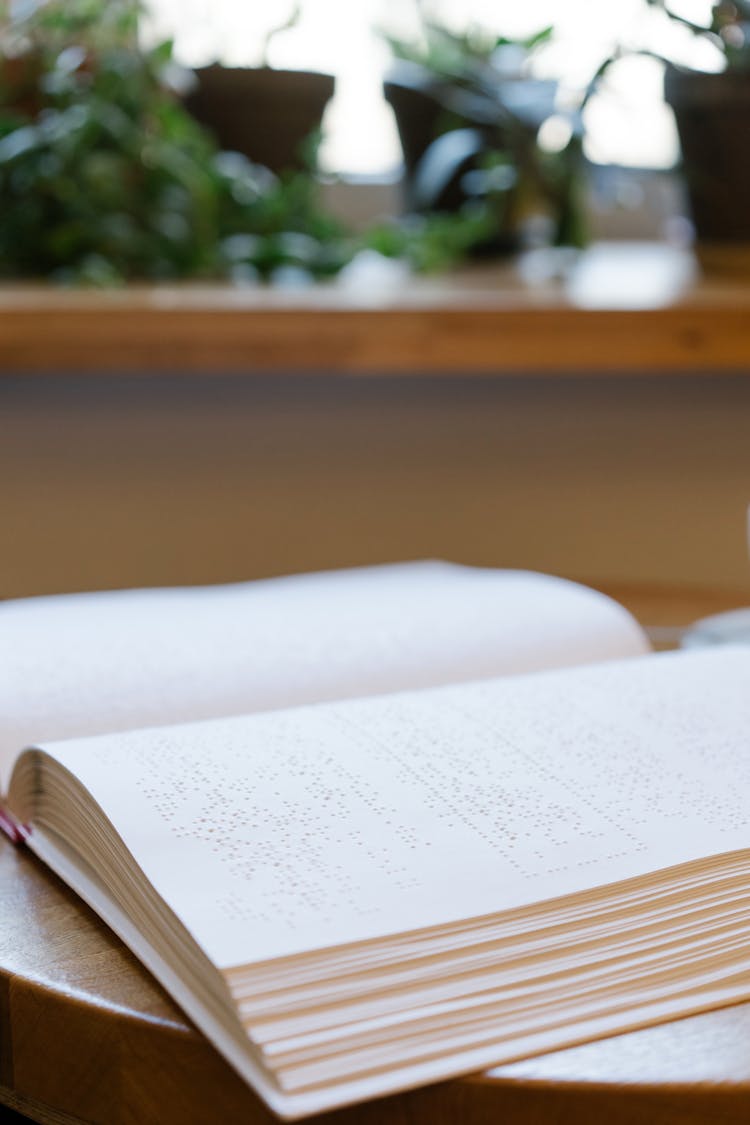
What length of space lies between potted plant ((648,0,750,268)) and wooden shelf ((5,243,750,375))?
25 cm

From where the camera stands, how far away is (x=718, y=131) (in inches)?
50.1

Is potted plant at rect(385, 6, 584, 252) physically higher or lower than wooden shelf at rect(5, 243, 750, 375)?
higher

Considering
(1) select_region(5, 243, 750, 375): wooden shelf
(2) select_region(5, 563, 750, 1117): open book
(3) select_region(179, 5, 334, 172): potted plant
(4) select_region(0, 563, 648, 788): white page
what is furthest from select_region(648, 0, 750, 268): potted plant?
(2) select_region(5, 563, 750, 1117): open book

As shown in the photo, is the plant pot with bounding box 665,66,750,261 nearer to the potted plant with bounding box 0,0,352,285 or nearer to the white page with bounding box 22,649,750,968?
the potted plant with bounding box 0,0,352,285

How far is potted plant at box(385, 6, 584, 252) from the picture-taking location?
1.38m

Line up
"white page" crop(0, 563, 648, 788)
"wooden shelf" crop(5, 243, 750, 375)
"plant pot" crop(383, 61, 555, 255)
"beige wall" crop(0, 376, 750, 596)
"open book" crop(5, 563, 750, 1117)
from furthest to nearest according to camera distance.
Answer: "plant pot" crop(383, 61, 555, 255), "beige wall" crop(0, 376, 750, 596), "wooden shelf" crop(5, 243, 750, 375), "white page" crop(0, 563, 648, 788), "open book" crop(5, 563, 750, 1117)

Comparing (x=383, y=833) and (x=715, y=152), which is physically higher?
(x=715, y=152)

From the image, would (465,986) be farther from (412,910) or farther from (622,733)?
(622,733)

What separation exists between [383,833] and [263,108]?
117 centimetres

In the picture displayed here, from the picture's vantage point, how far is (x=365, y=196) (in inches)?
65.8

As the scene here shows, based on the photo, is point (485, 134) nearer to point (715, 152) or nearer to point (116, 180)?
point (715, 152)

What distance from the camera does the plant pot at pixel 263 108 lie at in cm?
141

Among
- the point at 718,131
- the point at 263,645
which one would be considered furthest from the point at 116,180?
the point at 263,645

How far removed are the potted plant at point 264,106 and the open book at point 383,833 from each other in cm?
94
